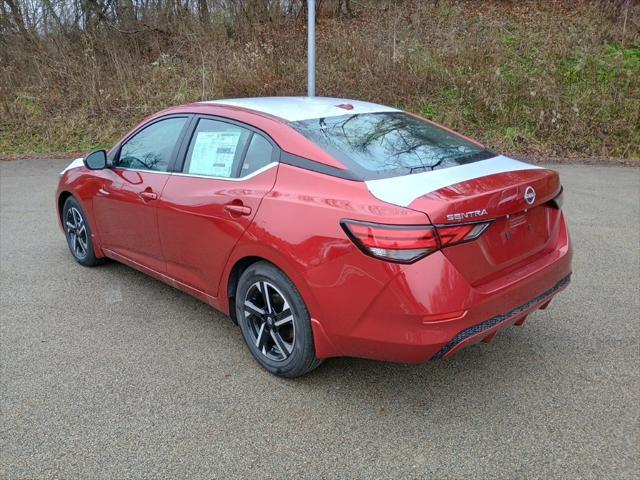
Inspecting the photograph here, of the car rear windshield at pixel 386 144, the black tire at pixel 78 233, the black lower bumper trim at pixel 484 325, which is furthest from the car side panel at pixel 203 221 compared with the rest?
the black tire at pixel 78 233

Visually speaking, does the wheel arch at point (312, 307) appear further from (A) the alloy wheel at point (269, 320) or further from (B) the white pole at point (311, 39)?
(B) the white pole at point (311, 39)

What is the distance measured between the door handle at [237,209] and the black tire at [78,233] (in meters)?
2.14

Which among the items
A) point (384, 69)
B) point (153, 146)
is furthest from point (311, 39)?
point (153, 146)

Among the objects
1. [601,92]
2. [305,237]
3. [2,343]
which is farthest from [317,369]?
[601,92]

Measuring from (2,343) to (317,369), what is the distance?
6.94 ft

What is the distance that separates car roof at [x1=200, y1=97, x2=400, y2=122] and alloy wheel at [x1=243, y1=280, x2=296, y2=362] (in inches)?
40.8

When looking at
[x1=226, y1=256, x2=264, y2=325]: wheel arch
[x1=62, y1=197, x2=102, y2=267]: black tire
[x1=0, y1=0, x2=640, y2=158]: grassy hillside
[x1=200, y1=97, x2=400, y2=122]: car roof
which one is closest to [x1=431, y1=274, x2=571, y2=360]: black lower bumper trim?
[x1=226, y1=256, x2=264, y2=325]: wheel arch

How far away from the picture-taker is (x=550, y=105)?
11055 mm

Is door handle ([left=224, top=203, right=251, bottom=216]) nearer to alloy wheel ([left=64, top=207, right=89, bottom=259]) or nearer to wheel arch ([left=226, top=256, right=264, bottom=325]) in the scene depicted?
wheel arch ([left=226, top=256, right=264, bottom=325])

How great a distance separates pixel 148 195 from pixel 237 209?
1.03m

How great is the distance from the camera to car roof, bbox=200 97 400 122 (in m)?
3.42

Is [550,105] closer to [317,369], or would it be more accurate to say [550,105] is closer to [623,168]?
[623,168]

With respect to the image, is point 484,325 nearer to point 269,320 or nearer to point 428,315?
point 428,315

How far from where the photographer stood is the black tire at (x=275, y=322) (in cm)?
293
